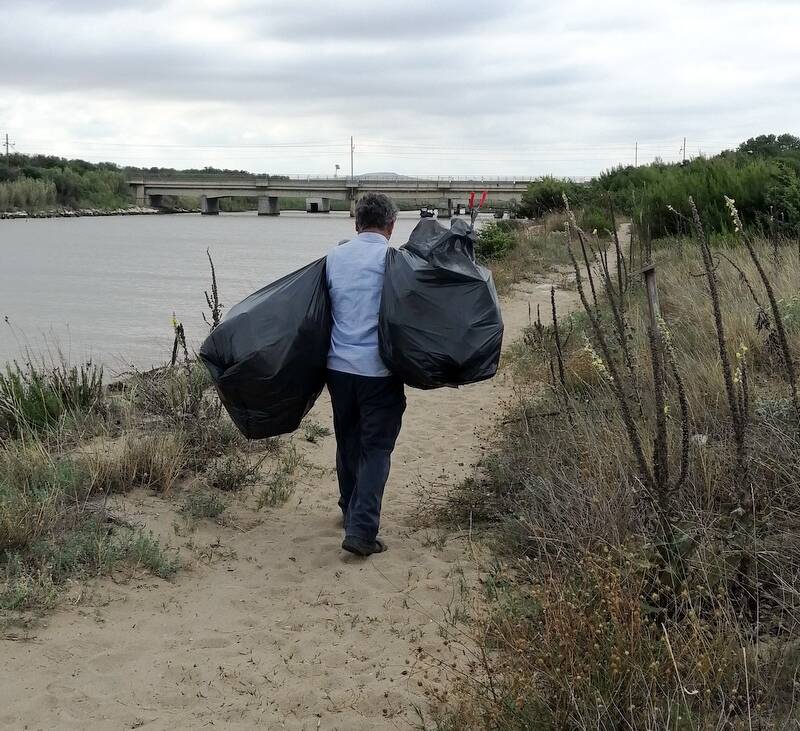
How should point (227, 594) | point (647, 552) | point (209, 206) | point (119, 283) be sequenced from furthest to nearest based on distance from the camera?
point (209, 206), point (119, 283), point (227, 594), point (647, 552)

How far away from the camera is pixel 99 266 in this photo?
99.2 ft

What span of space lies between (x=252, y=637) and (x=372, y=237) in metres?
2.16

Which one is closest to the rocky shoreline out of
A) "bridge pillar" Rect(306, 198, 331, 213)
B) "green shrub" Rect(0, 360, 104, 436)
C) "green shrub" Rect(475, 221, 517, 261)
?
"bridge pillar" Rect(306, 198, 331, 213)

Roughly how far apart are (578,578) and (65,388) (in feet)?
17.3

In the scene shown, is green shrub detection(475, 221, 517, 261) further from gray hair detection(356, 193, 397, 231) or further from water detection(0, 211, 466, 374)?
gray hair detection(356, 193, 397, 231)

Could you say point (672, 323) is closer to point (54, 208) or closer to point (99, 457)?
→ point (99, 457)

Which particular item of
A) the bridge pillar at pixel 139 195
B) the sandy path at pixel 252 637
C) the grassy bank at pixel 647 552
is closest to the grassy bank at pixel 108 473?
the sandy path at pixel 252 637

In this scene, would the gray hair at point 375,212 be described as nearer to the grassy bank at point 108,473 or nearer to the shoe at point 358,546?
the shoe at point 358,546

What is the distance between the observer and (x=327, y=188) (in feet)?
247

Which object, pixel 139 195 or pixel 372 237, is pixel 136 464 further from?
pixel 139 195

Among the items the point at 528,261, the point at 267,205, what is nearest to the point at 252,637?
the point at 528,261

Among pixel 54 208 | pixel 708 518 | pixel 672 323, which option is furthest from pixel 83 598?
pixel 54 208

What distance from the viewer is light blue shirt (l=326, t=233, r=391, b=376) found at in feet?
15.3

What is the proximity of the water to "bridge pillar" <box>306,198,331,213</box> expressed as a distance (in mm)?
41004
